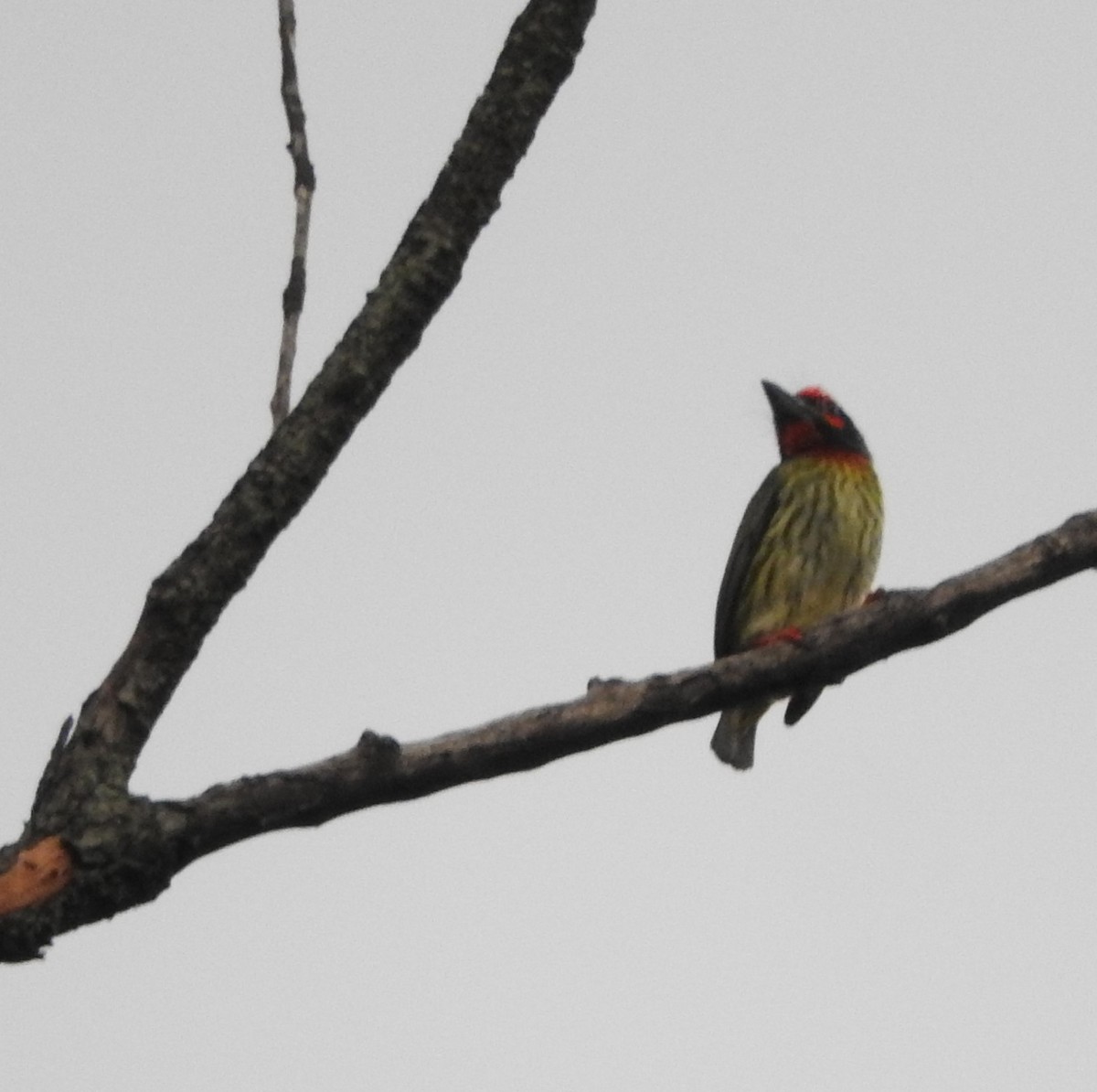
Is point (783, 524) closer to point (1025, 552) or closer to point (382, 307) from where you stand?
point (1025, 552)

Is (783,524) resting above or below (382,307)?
above

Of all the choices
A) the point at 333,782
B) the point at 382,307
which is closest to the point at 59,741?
the point at 333,782

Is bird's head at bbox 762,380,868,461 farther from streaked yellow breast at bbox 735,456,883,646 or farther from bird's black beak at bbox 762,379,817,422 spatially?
streaked yellow breast at bbox 735,456,883,646

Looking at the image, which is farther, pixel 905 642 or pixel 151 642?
pixel 905 642

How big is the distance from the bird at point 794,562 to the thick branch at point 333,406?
348 cm

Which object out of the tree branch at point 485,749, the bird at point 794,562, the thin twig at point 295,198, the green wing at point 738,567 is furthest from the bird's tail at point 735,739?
the thin twig at point 295,198

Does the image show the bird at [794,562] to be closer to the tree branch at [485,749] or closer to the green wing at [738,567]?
the green wing at [738,567]

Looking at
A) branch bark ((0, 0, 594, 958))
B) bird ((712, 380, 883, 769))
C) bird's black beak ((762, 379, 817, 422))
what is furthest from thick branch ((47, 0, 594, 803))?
bird's black beak ((762, 379, 817, 422))

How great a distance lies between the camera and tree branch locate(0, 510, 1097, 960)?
8.80ft

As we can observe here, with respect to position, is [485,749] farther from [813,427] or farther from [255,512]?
[813,427]

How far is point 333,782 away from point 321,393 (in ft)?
2.32

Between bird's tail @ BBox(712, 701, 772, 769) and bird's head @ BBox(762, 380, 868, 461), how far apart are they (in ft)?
3.96

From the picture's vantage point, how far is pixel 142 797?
2730 mm

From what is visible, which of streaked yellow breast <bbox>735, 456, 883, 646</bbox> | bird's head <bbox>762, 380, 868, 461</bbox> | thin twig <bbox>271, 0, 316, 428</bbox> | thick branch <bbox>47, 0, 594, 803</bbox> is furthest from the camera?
bird's head <bbox>762, 380, 868, 461</bbox>
